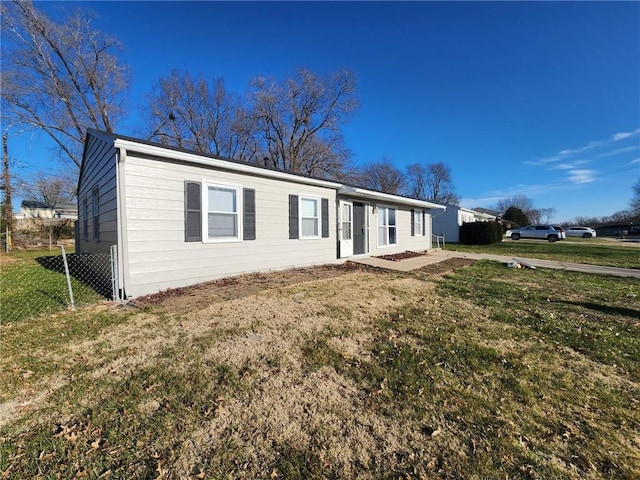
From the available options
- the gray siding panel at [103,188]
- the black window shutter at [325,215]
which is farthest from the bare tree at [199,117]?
the black window shutter at [325,215]

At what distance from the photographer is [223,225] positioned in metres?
6.92

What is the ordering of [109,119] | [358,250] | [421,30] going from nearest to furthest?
[421,30]
[358,250]
[109,119]

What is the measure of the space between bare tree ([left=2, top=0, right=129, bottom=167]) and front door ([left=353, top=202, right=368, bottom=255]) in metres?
20.8

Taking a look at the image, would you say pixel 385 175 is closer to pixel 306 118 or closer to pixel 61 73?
pixel 306 118

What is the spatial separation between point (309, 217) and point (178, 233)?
414 cm

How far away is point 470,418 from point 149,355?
3.19 m

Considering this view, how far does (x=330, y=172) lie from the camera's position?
26125 millimetres

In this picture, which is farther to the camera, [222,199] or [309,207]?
[309,207]

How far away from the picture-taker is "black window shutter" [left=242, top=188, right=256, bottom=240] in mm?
7211

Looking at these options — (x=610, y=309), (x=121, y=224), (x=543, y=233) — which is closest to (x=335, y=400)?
(x=121, y=224)

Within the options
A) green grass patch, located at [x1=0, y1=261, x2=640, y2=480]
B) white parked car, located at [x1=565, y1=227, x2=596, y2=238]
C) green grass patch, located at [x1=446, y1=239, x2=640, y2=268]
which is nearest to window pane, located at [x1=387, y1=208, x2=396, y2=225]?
green grass patch, located at [x1=446, y1=239, x2=640, y2=268]

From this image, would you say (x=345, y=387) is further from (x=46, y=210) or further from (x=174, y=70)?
(x=46, y=210)

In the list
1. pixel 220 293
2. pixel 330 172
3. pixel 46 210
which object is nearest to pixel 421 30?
pixel 220 293

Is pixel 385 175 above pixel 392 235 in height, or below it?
above
